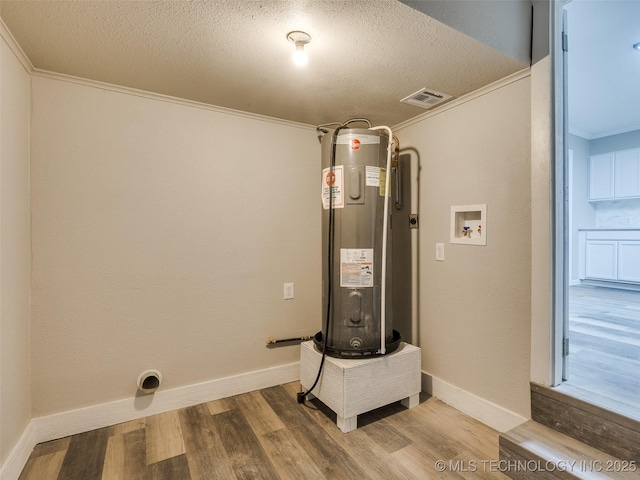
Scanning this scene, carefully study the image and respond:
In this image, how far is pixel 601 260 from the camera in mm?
5109

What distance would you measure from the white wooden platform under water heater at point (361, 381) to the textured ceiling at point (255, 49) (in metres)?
1.66

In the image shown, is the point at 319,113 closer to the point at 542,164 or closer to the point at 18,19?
the point at 542,164

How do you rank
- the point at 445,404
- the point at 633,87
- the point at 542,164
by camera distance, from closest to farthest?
the point at 542,164 < the point at 445,404 < the point at 633,87

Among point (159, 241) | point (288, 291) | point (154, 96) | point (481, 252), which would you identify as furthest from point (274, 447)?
point (154, 96)

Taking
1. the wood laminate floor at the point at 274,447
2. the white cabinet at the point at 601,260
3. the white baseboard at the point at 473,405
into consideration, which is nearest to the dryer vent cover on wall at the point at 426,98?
the white baseboard at the point at 473,405

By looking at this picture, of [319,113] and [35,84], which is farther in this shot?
[319,113]

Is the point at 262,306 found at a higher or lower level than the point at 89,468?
higher

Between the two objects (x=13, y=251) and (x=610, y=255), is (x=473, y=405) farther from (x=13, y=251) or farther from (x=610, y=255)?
(x=610, y=255)

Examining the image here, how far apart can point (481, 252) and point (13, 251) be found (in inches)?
98.4

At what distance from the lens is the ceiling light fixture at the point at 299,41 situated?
1.46m

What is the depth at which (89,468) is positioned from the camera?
5.20 ft

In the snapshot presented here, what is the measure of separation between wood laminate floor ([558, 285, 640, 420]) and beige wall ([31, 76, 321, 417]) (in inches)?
69.4

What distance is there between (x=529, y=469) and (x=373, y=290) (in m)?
1.11

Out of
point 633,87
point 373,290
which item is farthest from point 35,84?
point 633,87
